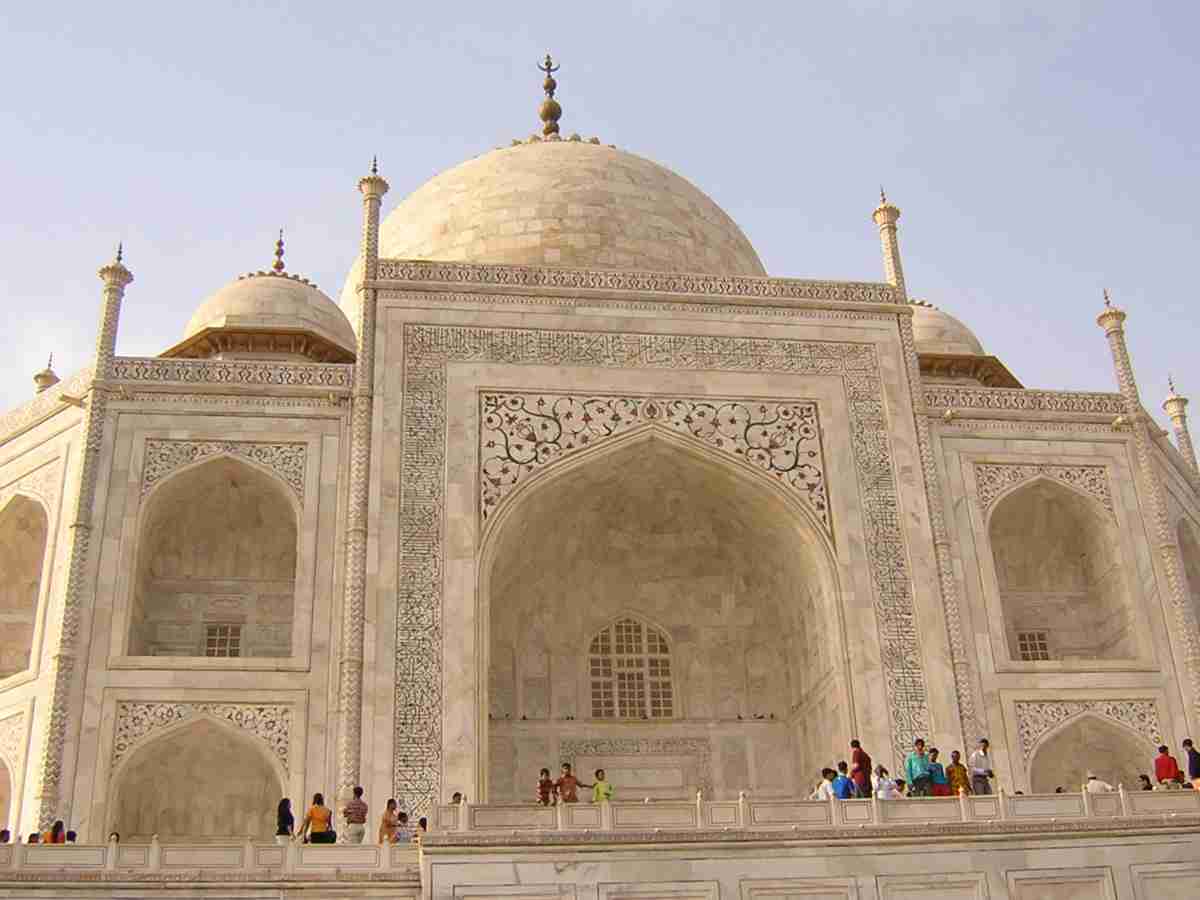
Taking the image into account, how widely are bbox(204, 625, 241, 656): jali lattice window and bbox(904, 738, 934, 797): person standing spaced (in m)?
6.80

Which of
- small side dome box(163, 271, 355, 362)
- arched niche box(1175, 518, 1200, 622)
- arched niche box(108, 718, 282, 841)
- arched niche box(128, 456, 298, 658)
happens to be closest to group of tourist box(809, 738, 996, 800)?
arched niche box(108, 718, 282, 841)

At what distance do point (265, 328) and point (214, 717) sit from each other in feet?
18.1

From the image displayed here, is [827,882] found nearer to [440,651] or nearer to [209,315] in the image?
[440,651]

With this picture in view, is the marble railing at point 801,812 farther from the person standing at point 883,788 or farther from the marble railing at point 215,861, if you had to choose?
the marble railing at point 215,861

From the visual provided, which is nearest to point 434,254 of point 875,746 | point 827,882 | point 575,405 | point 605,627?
point 575,405

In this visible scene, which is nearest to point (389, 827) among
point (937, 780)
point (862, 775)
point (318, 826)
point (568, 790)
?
point (318, 826)

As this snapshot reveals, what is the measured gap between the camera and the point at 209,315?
18141 mm

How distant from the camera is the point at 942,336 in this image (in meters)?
20.0

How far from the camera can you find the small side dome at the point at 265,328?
58.3 feet

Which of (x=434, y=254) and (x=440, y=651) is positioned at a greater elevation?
(x=434, y=254)

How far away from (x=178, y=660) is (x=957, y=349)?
10928 millimetres

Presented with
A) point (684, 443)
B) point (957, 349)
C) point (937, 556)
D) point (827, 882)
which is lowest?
point (827, 882)

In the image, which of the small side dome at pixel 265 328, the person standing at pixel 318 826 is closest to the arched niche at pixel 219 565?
the small side dome at pixel 265 328

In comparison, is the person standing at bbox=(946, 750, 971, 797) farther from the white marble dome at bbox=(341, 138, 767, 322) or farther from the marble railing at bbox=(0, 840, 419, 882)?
the white marble dome at bbox=(341, 138, 767, 322)
